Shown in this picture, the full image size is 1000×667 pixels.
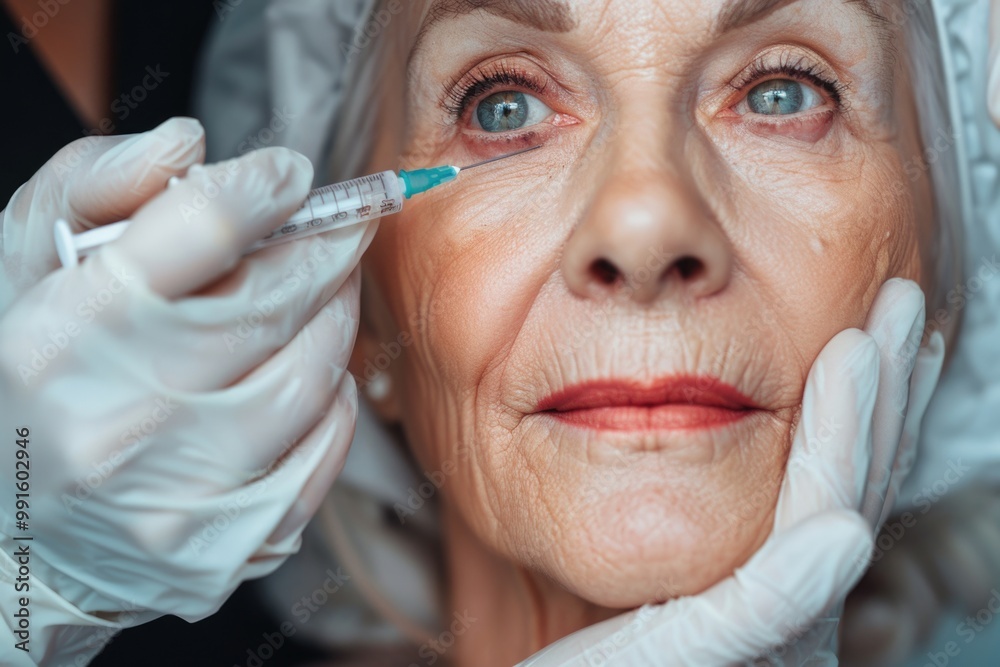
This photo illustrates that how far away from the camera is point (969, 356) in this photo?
5.12 feet

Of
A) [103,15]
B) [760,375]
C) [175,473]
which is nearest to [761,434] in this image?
[760,375]

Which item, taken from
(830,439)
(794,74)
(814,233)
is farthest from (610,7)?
(830,439)

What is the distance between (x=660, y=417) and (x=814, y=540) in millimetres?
228

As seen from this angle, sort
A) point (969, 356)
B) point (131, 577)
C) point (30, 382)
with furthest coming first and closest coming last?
1. point (969, 356)
2. point (131, 577)
3. point (30, 382)

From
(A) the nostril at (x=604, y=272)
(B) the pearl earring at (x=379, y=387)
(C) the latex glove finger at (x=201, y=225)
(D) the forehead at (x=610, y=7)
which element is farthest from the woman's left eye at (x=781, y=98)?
(B) the pearl earring at (x=379, y=387)

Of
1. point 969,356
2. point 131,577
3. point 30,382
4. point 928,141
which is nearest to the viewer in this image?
point 30,382

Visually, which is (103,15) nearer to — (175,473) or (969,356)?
(175,473)

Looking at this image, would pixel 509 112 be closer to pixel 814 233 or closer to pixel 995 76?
pixel 814 233

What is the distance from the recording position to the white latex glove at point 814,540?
103 cm

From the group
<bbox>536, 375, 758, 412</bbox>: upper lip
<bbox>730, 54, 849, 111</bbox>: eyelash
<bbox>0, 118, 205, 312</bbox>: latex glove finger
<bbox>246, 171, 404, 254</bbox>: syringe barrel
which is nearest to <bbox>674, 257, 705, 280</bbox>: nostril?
<bbox>536, 375, 758, 412</bbox>: upper lip

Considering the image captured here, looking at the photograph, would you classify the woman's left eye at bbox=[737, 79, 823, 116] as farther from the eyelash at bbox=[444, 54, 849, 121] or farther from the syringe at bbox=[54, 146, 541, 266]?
the syringe at bbox=[54, 146, 541, 266]

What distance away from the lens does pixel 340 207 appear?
115 centimetres

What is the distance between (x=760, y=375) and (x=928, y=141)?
0.59 m

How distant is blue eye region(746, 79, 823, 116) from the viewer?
123 centimetres
